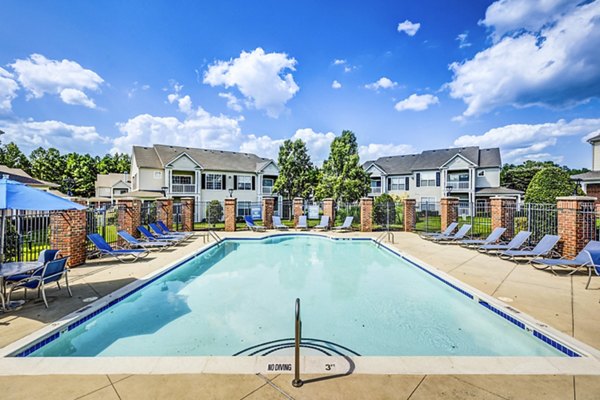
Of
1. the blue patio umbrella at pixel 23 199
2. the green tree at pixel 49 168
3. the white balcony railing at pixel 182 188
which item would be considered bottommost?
the blue patio umbrella at pixel 23 199

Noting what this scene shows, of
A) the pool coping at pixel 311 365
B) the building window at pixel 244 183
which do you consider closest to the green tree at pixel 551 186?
the pool coping at pixel 311 365

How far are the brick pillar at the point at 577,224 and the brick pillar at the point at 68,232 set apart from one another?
1495cm

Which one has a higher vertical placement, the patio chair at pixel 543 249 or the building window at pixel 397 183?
the building window at pixel 397 183

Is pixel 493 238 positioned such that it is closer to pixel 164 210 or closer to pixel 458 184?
pixel 164 210

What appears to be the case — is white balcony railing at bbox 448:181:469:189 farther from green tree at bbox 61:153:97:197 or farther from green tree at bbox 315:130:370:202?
green tree at bbox 61:153:97:197

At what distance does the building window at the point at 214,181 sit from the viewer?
98.4ft

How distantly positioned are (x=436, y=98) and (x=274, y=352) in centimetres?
2098

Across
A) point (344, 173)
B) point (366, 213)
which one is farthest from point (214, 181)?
point (366, 213)

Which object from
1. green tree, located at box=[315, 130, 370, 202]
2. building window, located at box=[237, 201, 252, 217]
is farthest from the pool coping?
building window, located at box=[237, 201, 252, 217]

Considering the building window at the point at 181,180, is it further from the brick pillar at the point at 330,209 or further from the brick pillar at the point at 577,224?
the brick pillar at the point at 577,224

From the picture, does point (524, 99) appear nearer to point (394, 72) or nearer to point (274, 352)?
point (394, 72)

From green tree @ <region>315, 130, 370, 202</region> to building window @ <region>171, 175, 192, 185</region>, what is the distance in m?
14.0

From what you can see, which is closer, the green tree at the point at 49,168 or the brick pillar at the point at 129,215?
the brick pillar at the point at 129,215

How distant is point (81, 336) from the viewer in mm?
4465
